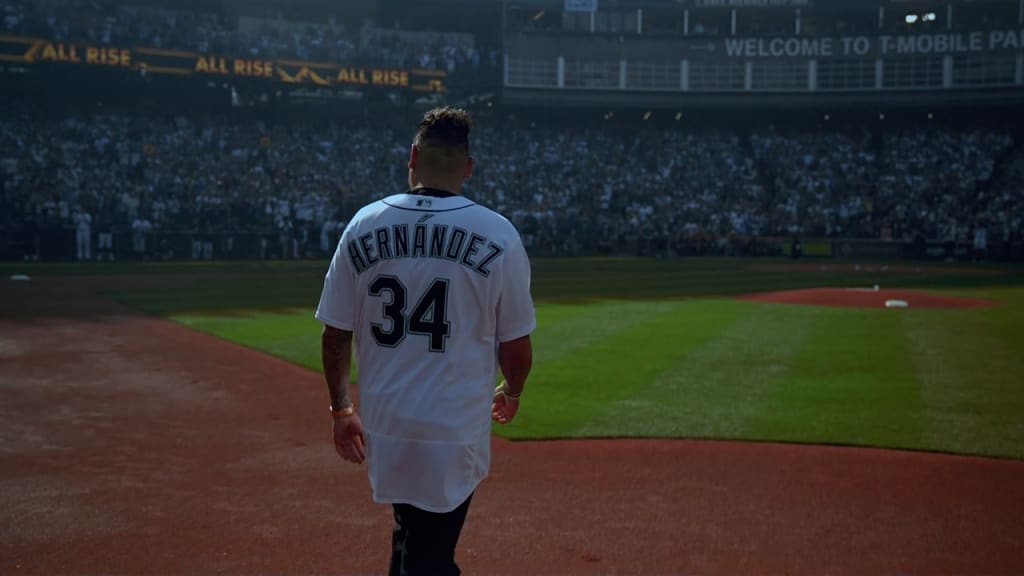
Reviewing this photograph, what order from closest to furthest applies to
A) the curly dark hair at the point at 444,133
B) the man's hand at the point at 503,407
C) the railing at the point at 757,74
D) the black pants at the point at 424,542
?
the black pants at the point at 424,542, the curly dark hair at the point at 444,133, the man's hand at the point at 503,407, the railing at the point at 757,74

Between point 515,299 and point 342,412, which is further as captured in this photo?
point 342,412

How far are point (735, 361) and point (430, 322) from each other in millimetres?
9992

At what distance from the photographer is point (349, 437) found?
3695 mm

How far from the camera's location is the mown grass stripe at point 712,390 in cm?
905

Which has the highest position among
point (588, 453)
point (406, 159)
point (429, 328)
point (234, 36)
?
point (234, 36)

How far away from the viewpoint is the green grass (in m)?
9.12

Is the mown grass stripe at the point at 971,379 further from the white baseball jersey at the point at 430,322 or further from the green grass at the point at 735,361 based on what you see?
the white baseball jersey at the point at 430,322

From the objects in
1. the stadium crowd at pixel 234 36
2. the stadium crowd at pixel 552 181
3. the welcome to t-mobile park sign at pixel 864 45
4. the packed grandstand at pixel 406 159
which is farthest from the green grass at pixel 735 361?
the welcome to t-mobile park sign at pixel 864 45

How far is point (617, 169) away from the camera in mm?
51000

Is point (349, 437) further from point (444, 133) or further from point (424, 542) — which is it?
point (444, 133)

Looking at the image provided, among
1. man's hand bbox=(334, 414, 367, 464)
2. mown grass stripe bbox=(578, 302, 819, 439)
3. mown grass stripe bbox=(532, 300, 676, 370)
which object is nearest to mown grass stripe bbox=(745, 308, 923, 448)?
mown grass stripe bbox=(578, 302, 819, 439)

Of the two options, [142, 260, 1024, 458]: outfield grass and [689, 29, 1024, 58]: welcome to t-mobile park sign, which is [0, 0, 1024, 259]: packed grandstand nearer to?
[689, 29, 1024, 58]: welcome to t-mobile park sign

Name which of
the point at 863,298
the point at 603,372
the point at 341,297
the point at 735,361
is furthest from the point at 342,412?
the point at 863,298

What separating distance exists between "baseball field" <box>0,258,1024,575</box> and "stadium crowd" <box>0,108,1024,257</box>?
2018 cm
